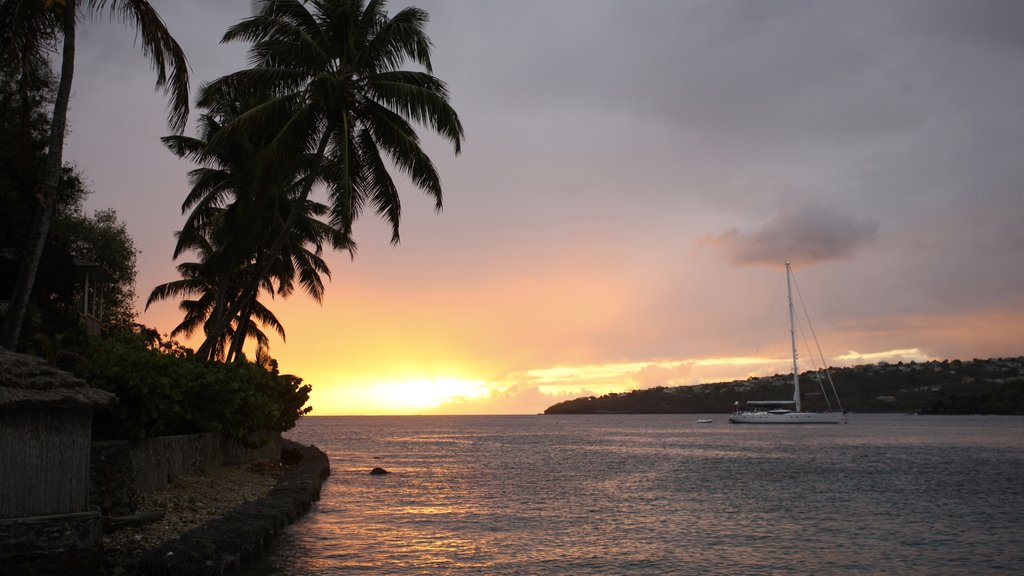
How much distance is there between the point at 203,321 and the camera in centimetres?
4466

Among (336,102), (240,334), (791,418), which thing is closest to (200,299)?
(240,334)

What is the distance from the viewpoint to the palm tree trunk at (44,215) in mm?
16781

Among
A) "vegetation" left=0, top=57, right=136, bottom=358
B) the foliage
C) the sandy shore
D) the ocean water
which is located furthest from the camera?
"vegetation" left=0, top=57, right=136, bottom=358

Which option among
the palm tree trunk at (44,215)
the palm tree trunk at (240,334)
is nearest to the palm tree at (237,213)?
the palm tree trunk at (240,334)

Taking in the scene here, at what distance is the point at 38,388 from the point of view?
42.9 feet

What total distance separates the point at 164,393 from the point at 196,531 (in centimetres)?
397

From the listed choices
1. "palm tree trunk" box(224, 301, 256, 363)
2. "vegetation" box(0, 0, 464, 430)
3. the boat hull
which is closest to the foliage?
"vegetation" box(0, 0, 464, 430)

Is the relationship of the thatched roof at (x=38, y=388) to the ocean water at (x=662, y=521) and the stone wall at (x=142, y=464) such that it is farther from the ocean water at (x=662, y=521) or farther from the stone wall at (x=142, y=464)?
the ocean water at (x=662, y=521)

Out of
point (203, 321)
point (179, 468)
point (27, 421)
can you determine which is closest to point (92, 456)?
point (27, 421)

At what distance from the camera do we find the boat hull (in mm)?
120250

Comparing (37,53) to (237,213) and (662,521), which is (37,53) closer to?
(237,213)

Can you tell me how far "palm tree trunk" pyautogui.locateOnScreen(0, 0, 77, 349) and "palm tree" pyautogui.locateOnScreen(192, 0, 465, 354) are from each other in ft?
20.4

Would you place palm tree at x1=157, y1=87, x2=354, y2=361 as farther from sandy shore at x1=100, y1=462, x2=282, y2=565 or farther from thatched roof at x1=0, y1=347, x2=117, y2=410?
thatched roof at x1=0, y1=347, x2=117, y2=410

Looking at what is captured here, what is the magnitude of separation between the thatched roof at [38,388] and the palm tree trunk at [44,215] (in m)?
3.51
